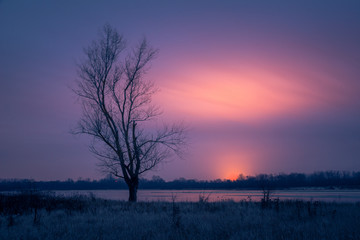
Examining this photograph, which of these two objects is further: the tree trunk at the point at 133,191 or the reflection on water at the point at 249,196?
the reflection on water at the point at 249,196

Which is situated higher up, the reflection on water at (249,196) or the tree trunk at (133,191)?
the tree trunk at (133,191)

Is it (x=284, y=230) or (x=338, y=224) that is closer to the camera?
(x=284, y=230)

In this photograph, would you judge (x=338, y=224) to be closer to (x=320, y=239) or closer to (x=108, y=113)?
(x=320, y=239)

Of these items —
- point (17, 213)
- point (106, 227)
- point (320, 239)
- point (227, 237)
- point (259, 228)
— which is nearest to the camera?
point (320, 239)

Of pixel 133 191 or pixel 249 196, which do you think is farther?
pixel 133 191

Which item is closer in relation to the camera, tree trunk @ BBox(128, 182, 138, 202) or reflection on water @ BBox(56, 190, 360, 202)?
tree trunk @ BBox(128, 182, 138, 202)

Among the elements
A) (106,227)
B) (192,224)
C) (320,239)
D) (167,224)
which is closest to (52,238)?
(106,227)

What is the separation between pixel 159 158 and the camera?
818 inches

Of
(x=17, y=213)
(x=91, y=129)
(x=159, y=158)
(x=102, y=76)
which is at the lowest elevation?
(x=17, y=213)

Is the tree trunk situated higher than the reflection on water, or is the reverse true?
the tree trunk

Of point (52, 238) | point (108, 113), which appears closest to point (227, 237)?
point (52, 238)

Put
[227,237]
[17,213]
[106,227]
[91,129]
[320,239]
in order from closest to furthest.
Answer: [320,239]
[227,237]
[106,227]
[17,213]
[91,129]

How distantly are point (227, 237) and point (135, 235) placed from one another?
233 cm

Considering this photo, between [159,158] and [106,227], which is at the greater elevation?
[159,158]
